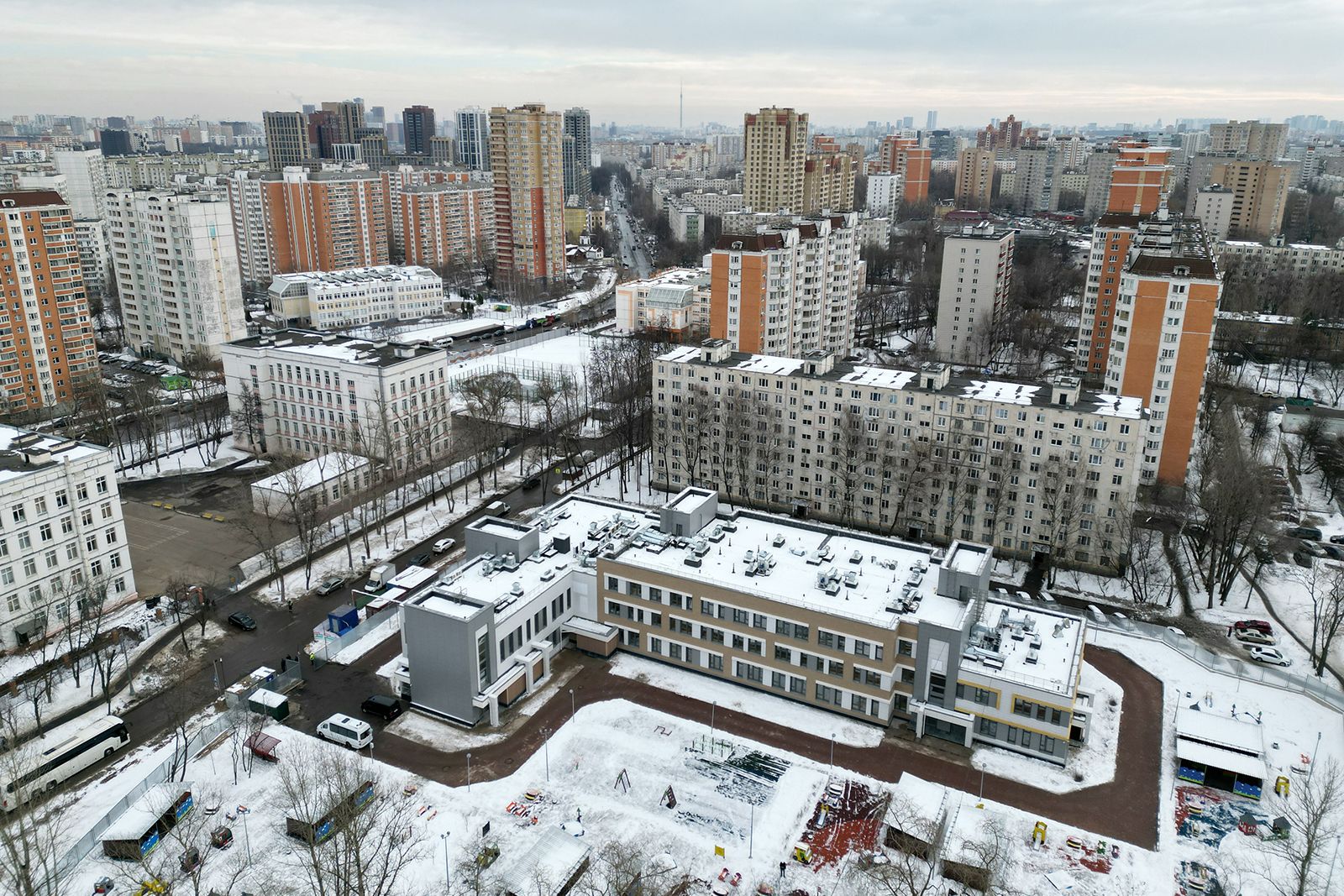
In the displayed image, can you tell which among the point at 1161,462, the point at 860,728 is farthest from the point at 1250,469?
the point at 860,728

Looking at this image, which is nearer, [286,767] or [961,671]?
[286,767]

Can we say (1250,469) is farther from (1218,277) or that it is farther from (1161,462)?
(1218,277)

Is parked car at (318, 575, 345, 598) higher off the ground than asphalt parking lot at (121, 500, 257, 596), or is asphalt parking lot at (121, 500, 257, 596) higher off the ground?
asphalt parking lot at (121, 500, 257, 596)

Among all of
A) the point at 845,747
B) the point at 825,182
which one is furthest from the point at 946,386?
the point at 825,182

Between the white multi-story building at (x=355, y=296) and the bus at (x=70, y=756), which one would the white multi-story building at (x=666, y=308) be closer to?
the white multi-story building at (x=355, y=296)

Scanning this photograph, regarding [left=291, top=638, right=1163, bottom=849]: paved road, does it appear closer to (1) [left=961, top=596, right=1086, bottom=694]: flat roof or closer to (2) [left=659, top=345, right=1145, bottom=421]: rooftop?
(1) [left=961, top=596, right=1086, bottom=694]: flat roof

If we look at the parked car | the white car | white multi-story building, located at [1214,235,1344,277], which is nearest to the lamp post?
the parked car

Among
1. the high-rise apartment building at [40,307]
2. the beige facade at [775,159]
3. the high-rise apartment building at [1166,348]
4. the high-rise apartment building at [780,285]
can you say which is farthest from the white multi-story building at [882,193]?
the high-rise apartment building at [40,307]
